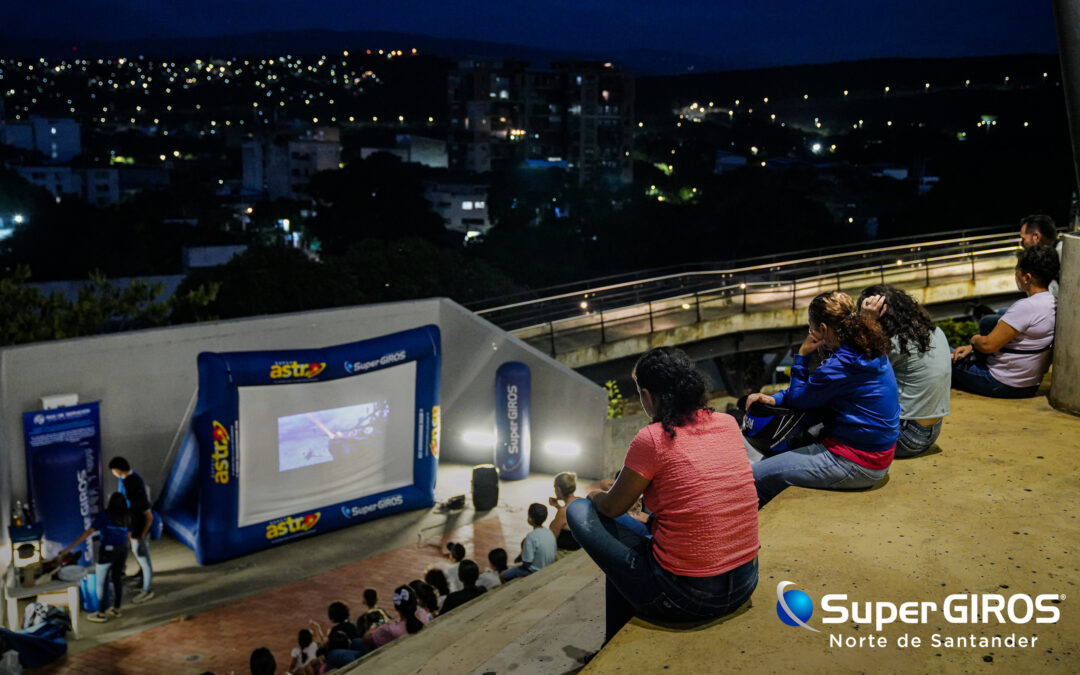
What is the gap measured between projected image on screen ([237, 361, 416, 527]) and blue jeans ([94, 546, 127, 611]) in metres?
1.69

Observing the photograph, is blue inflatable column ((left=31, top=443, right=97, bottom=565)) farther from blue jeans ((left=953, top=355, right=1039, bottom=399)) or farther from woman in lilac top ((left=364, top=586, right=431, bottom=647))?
blue jeans ((left=953, top=355, right=1039, bottom=399))

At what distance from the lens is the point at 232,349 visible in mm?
10734

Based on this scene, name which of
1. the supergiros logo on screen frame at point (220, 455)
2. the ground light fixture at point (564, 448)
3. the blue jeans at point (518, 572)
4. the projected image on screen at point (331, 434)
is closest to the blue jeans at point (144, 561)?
the supergiros logo on screen frame at point (220, 455)

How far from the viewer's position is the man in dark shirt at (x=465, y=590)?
21.9 feet

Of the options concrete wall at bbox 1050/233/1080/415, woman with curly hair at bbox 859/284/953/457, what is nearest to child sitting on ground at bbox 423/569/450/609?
Answer: woman with curly hair at bbox 859/284/953/457

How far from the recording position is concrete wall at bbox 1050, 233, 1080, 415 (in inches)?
235

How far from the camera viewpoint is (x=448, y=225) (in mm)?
65625

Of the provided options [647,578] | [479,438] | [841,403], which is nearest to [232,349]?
[479,438]

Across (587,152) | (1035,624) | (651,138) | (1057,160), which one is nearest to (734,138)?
(651,138)

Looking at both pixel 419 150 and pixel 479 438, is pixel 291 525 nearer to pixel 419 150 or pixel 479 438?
pixel 479 438

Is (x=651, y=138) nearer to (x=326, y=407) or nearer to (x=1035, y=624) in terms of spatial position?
(x=326, y=407)

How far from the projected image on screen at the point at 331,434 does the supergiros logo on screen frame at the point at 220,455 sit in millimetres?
747

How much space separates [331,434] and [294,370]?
1.06 m

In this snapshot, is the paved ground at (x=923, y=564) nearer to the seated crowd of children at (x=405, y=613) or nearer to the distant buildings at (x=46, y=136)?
the seated crowd of children at (x=405, y=613)
